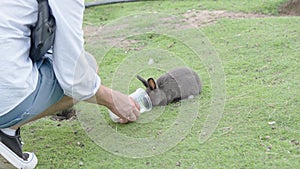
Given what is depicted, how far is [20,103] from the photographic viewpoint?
2557mm

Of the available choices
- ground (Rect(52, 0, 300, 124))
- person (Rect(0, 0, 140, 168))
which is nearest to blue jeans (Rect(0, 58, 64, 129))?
person (Rect(0, 0, 140, 168))

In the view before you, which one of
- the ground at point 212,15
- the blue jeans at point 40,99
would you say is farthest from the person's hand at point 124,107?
the ground at point 212,15

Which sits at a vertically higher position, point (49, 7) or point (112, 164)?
point (49, 7)

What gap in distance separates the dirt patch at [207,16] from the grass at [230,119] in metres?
0.42

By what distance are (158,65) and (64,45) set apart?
171cm

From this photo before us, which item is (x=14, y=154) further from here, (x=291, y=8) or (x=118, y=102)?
(x=291, y=8)

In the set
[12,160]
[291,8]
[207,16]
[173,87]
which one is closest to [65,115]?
[173,87]

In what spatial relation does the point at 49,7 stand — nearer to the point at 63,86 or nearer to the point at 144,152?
the point at 63,86

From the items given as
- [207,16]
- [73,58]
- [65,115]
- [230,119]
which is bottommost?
[65,115]

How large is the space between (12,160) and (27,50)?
509mm

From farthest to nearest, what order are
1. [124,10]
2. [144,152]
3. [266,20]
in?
[124,10] < [266,20] < [144,152]

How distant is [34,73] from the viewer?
2629 millimetres

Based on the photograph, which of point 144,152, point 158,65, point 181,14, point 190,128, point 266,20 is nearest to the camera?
point 144,152

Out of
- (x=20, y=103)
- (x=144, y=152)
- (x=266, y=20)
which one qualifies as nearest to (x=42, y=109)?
Result: (x=20, y=103)
